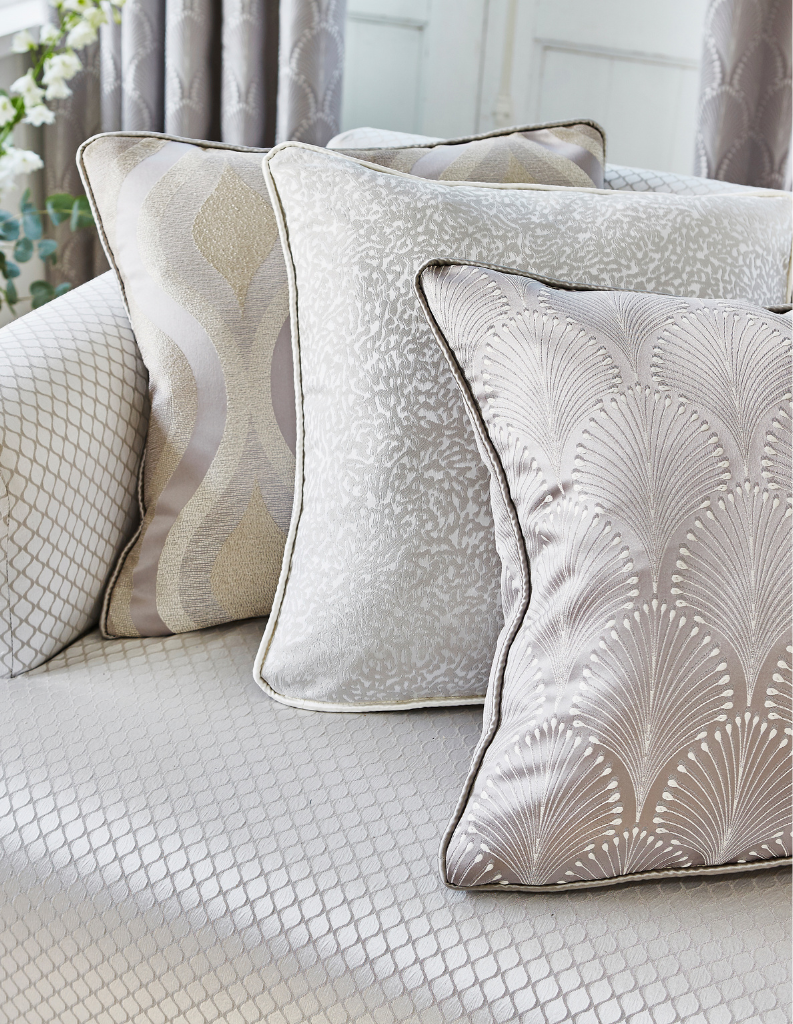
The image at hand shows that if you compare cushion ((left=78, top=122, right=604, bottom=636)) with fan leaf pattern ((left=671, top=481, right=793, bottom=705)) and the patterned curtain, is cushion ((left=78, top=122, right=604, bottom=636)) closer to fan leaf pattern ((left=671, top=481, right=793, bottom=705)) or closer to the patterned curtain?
fan leaf pattern ((left=671, top=481, right=793, bottom=705))

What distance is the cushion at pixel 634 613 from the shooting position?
0.54 meters

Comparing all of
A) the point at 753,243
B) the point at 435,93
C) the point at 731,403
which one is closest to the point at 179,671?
the point at 731,403

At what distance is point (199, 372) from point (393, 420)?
231 millimetres

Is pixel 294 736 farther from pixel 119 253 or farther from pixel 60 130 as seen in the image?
pixel 60 130

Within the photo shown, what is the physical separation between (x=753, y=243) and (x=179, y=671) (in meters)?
0.67

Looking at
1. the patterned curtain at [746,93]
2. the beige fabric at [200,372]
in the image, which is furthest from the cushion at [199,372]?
the patterned curtain at [746,93]

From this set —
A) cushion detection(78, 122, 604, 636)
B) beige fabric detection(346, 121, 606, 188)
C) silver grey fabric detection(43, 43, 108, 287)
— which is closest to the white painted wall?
silver grey fabric detection(43, 43, 108, 287)

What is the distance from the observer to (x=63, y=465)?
784 mm

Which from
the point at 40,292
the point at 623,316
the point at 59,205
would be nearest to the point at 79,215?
the point at 59,205

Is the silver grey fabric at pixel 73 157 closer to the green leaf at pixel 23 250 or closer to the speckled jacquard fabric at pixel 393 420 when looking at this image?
the green leaf at pixel 23 250

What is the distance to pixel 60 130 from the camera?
1.62 m

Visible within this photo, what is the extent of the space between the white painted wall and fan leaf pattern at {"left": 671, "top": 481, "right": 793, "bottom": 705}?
1.54 m

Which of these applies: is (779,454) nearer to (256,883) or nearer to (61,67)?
(256,883)

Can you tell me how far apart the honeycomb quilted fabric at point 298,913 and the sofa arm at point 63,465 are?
124 mm
